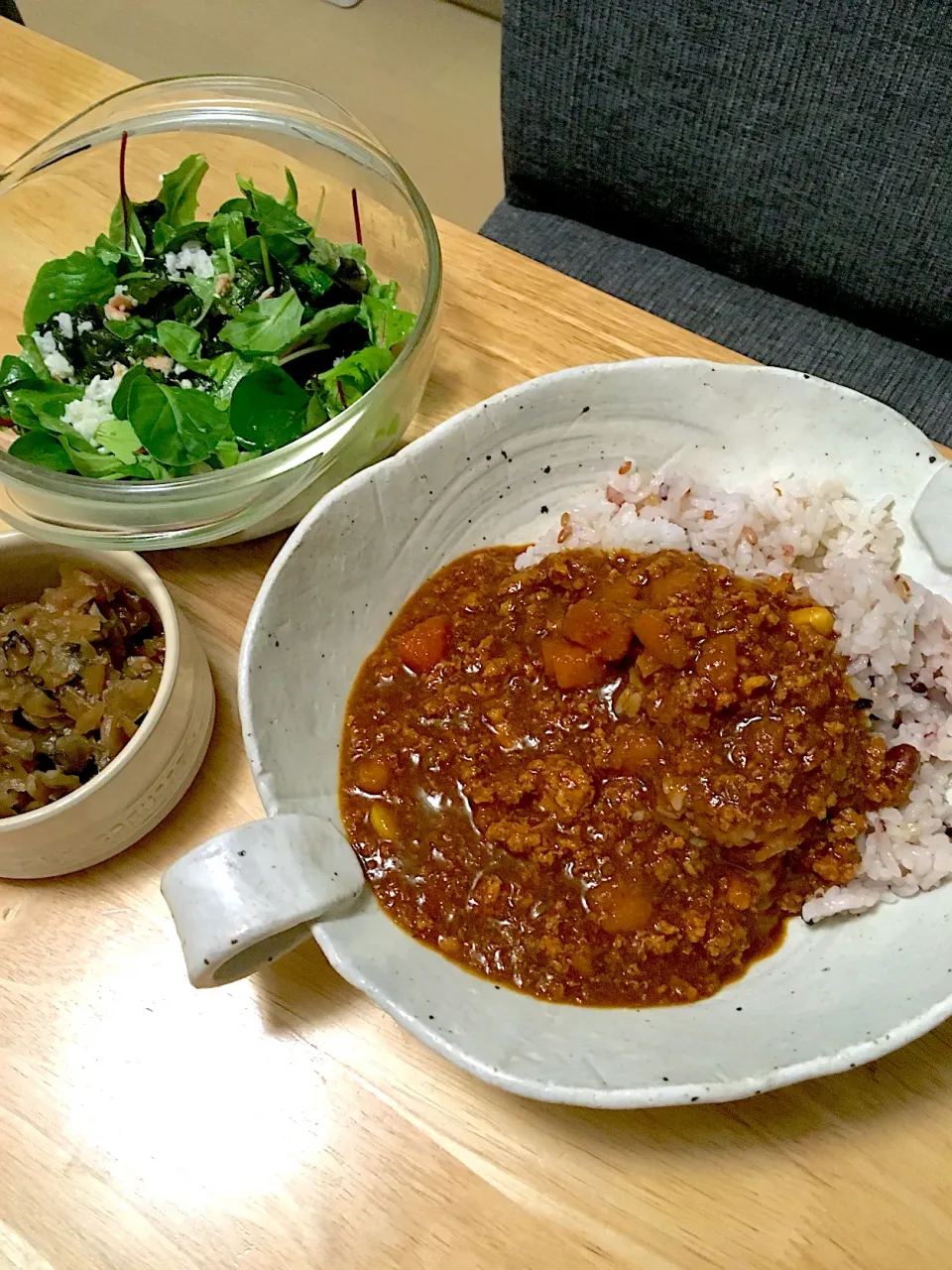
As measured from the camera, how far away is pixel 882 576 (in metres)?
1.31

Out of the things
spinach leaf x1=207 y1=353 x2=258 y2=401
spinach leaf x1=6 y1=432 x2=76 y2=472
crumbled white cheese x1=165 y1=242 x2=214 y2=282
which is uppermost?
crumbled white cheese x1=165 y1=242 x2=214 y2=282

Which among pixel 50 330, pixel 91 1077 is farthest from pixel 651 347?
pixel 91 1077

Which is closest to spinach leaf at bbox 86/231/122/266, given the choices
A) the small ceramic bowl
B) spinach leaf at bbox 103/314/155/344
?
spinach leaf at bbox 103/314/155/344

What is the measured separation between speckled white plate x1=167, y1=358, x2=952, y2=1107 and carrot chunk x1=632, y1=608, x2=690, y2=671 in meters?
0.30

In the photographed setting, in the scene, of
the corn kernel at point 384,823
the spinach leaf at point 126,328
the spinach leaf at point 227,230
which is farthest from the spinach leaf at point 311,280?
the corn kernel at point 384,823

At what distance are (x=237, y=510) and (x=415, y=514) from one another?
243mm

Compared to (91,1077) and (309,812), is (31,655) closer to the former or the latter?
(309,812)

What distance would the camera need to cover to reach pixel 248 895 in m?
0.97

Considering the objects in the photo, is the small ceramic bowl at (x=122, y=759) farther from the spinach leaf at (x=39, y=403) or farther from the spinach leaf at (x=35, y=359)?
the spinach leaf at (x=35, y=359)

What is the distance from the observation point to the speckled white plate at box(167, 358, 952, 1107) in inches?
40.6

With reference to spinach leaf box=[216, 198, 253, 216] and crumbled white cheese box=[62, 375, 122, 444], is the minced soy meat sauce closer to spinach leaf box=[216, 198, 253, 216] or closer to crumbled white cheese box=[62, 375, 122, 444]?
crumbled white cheese box=[62, 375, 122, 444]

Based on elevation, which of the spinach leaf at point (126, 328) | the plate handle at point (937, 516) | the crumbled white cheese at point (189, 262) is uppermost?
the crumbled white cheese at point (189, 262)

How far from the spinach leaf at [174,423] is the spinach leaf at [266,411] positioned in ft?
0.12

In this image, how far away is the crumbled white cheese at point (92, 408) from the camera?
4.65ft
